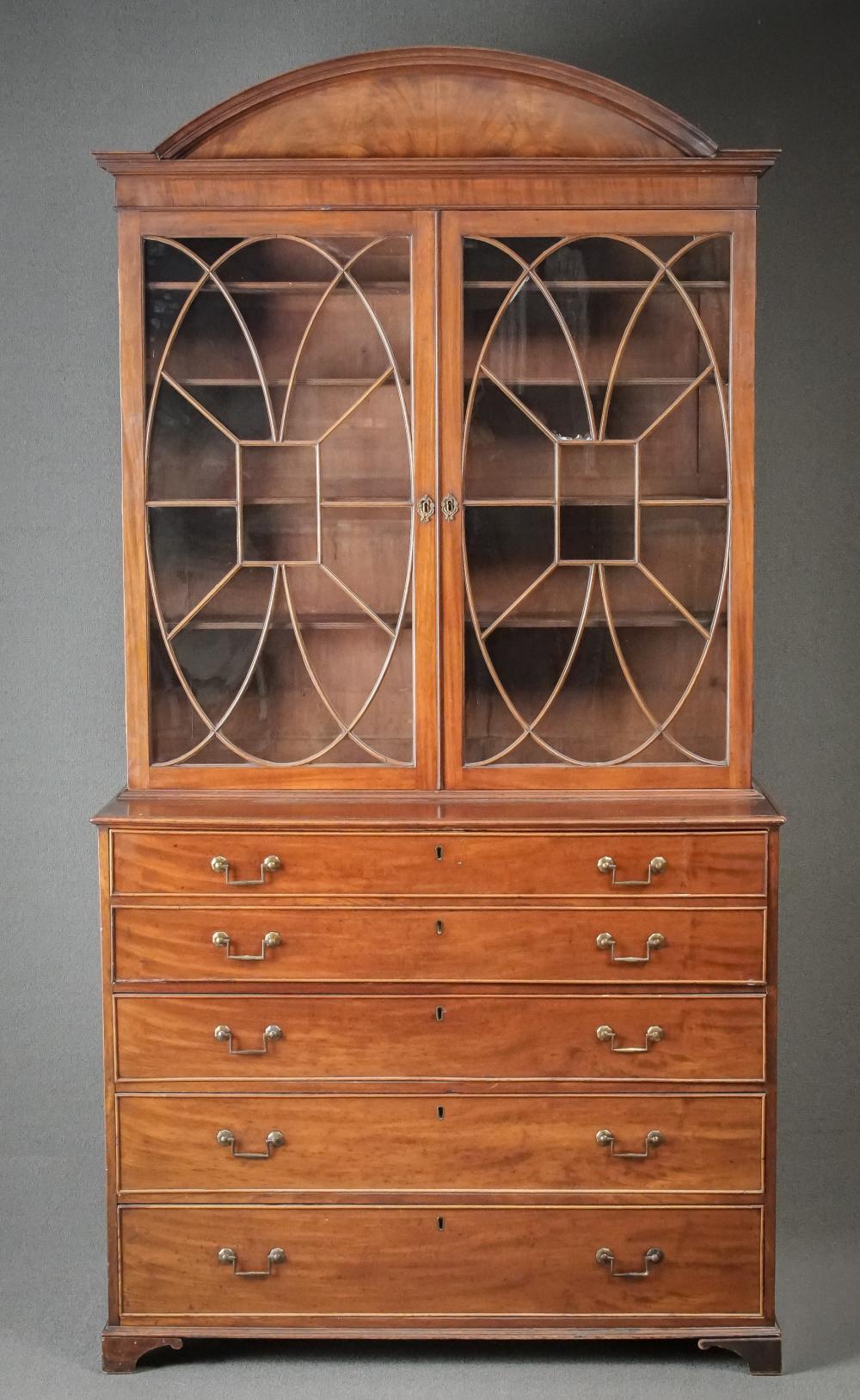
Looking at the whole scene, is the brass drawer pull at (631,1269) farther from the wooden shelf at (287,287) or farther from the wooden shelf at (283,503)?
the wooden shelf at (287,287)

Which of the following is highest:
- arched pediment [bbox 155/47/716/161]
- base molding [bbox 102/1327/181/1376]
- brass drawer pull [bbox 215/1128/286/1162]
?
arched pediment [bbox 155/47/716/161]

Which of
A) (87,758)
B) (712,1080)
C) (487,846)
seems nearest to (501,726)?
(487,846)

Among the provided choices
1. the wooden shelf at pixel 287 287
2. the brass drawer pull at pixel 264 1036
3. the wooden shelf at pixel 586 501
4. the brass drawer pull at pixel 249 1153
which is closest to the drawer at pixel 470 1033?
the brass drawer pull at pixel 264 1036

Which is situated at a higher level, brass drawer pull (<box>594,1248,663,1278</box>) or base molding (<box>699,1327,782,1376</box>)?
brass drawer pull (<box>594,1248,663,1278</box>)

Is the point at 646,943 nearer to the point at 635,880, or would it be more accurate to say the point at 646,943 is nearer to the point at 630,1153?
the point at 635,880

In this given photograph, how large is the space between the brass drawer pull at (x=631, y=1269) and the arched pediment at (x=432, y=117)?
192 centimetres

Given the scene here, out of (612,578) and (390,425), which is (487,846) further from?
(390,425)

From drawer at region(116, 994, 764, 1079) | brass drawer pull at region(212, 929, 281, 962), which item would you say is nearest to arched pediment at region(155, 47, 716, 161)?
brass drawer pull at region(212, 929, 281, 962)

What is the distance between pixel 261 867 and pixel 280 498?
26.3 inches

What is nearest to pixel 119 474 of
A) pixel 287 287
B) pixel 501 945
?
pixel 287 287

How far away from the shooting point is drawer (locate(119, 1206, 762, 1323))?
2.51 m

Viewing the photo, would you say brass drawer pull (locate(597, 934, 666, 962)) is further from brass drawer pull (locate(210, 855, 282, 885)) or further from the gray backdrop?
the gray backdrop

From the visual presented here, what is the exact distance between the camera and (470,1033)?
249cm

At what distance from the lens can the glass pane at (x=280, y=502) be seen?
99.8 inches
